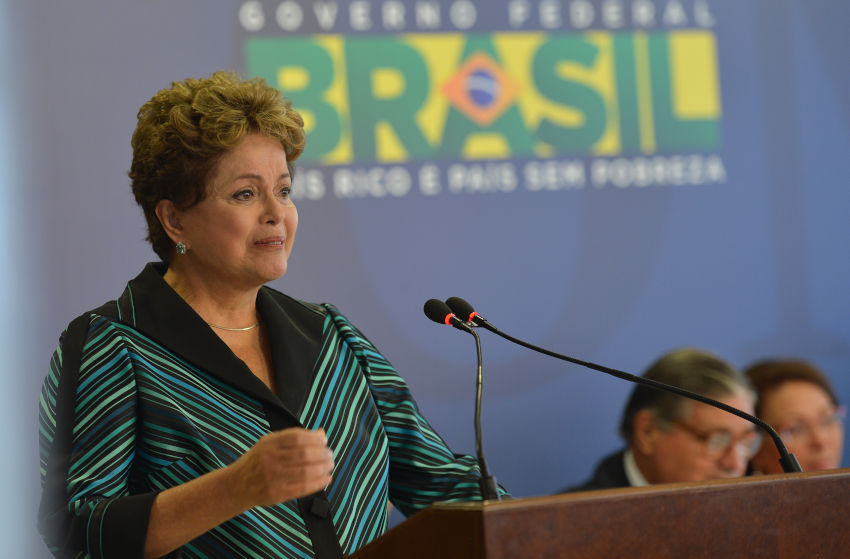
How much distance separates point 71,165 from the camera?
333 cm

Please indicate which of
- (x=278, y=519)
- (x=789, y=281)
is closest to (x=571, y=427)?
(x=789, y=281)

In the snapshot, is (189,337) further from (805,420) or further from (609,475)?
(805,420)

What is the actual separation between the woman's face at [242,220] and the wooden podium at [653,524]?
2.42 feet

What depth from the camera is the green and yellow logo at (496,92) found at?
358 centimetres

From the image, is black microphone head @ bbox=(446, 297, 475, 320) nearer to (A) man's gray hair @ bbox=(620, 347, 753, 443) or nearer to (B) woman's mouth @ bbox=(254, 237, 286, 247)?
(B) woman's mouth @ bbox=(254, 237, 286, 247)

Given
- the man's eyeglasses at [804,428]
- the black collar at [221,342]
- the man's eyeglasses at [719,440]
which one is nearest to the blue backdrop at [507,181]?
the man's eyeglasses at [804,428]

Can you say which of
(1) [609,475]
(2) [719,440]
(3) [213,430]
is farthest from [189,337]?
(2) [719,440]

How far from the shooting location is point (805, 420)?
12.6 feet

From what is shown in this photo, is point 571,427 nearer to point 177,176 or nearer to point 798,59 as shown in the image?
point 798,59

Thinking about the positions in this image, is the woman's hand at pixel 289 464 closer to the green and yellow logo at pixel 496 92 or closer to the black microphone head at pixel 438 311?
the black microphone head at pixel 438 311

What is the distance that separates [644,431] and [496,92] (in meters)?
1.28

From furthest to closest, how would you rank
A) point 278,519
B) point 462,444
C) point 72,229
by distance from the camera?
1. point 462,444
2. point 72,229
3. point 278,519

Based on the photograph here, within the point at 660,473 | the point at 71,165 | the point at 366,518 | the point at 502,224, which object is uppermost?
the point at 71,165

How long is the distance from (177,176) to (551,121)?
6.61ft
